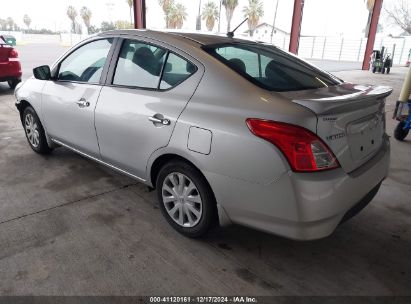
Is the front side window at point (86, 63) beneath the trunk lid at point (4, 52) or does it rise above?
above

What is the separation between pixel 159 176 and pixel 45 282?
3.39 feet

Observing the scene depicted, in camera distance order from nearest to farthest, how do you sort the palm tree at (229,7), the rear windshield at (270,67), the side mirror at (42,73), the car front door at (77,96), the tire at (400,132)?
the rear windshield at (270,67), the car front door at (77,96), the side mirror at (42,73), the tire at (400,132), the palm tree at (229,7)

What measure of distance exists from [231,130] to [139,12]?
10457mm

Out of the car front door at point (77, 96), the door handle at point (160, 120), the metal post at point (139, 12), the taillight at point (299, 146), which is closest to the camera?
the taillight at point (299, 146)

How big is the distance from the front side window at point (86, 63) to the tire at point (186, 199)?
3.98 ft

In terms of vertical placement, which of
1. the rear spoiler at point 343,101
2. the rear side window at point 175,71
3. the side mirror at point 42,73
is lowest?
the side mirror at point 42,73

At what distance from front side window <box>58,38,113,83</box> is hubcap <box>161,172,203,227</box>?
125 centimetres

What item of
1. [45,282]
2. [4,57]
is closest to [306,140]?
[45,282]

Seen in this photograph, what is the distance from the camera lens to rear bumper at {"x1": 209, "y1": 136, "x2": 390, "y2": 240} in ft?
6.04

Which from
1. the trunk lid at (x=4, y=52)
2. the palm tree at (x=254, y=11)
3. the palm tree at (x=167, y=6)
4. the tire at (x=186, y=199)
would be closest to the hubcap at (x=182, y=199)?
the tire at (x=186, y=199)

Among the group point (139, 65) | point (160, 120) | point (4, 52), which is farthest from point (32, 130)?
point (4, 52)

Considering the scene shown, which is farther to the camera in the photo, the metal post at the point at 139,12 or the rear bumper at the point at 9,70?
the metal post at the point at 139,12

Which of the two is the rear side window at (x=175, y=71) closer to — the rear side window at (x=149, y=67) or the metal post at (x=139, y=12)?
the rear side window at (x=149, y=67)

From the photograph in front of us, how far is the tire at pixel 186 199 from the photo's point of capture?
7.50 ft
